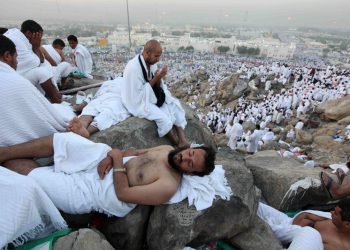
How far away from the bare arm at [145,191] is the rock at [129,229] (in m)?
0.23

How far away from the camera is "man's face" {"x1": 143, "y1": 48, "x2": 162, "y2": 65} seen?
3.59 meters

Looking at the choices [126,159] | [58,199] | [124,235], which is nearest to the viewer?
[58,199]

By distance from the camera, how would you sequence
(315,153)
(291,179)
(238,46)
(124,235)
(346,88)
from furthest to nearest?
(238,46), (346,88), (315,153), (291,179), (124,235)

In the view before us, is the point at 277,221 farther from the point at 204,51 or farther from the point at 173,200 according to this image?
the point at 204,51

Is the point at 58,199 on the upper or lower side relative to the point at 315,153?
upper

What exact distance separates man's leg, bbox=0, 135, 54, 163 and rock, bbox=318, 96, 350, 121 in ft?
34.4

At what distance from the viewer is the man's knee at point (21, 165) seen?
2.19 m

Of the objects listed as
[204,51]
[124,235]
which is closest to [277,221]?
[124,235]

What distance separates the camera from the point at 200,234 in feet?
7.36

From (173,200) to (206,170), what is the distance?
0.35 m

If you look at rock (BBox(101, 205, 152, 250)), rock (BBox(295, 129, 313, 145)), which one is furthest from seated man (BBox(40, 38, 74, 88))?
rock (BBox(295, 129, 313, 145))

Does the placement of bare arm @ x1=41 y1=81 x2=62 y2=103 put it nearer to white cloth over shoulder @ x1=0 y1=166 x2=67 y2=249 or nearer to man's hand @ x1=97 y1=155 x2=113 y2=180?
man's hand @ x1=97 y1=155 x2=113 y2=180

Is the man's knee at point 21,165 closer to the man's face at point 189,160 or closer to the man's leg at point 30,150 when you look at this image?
the man's leg at point 30,150

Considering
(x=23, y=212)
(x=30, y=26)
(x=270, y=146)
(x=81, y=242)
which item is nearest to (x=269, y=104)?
(x=270, y=146)
